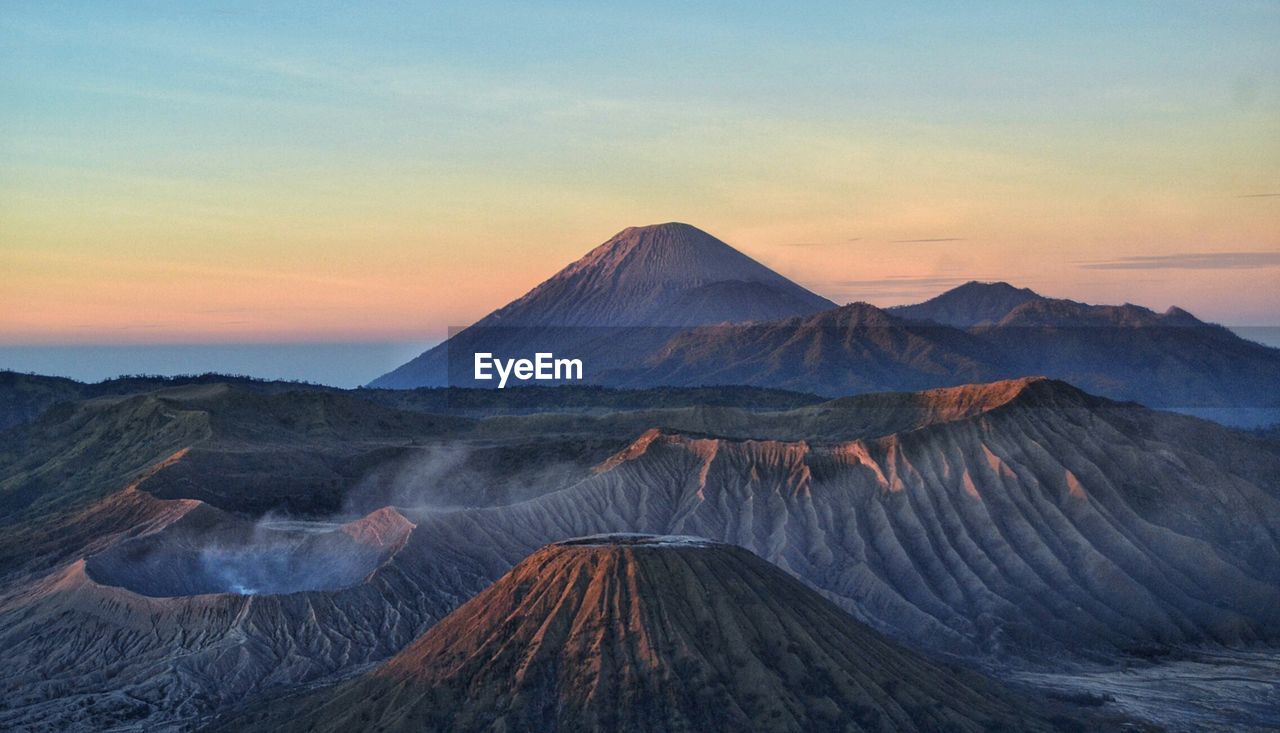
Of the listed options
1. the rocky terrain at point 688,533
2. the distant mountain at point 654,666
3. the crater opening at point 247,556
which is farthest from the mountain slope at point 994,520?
the distant mountain at point 654,666

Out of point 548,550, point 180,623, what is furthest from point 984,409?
point 180,623

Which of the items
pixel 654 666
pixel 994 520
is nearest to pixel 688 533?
pixel 994 520

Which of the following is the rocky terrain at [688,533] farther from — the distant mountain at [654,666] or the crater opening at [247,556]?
the distant mountain at [654,666]

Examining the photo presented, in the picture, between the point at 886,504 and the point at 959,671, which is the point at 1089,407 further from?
the point at 959,671

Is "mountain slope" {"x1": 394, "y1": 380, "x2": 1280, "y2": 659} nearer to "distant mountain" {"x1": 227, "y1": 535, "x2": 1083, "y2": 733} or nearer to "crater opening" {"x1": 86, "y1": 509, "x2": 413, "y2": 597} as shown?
"crater opening" {"x1": 86, "y1": 509, "x2": 413, "y2": 597}

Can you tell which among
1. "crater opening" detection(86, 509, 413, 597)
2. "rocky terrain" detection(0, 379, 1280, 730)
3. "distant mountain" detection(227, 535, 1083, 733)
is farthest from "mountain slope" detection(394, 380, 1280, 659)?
"distant mountain" detection(227, 535, 1083, 733)

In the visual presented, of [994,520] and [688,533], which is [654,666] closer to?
[688,533]
